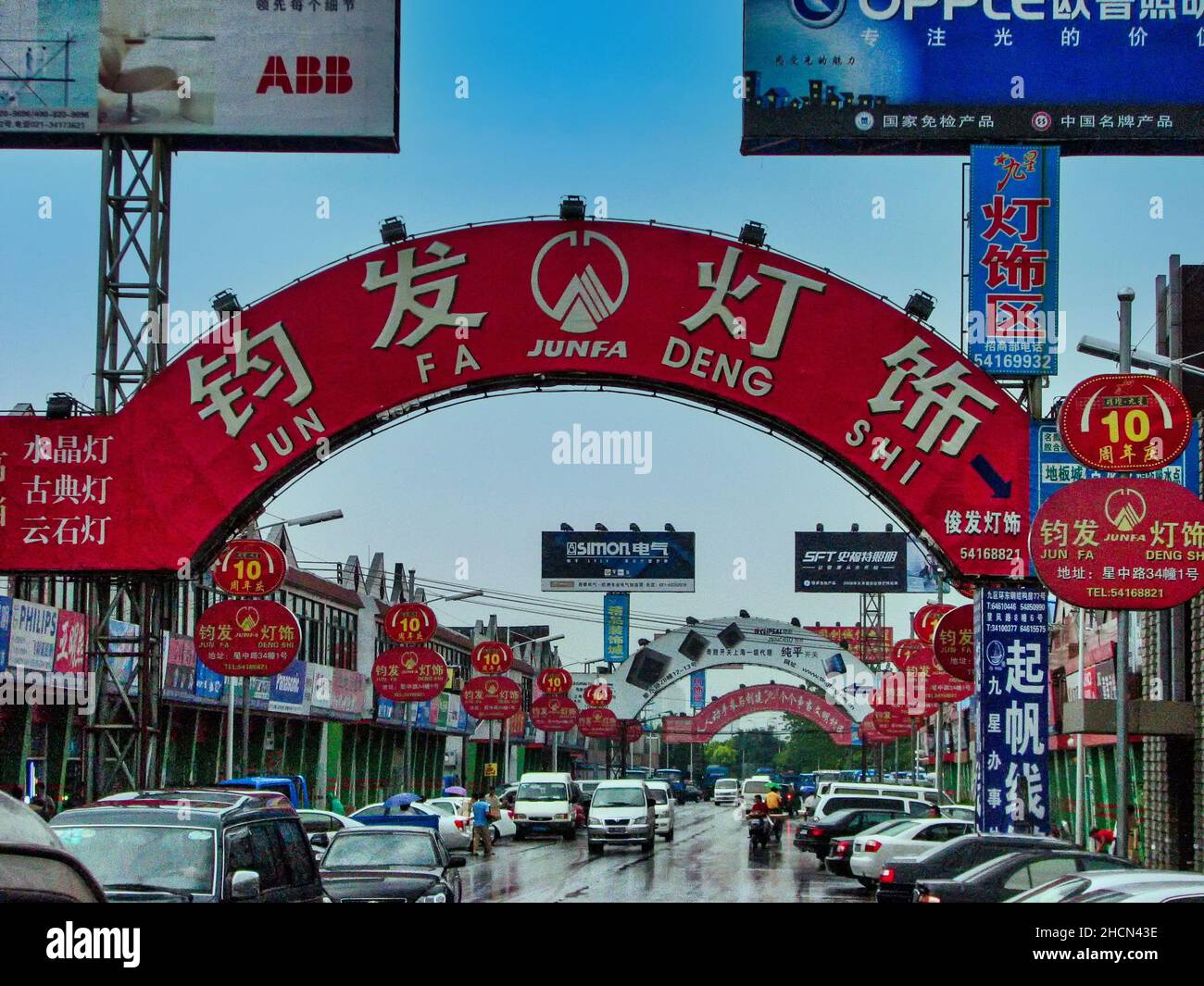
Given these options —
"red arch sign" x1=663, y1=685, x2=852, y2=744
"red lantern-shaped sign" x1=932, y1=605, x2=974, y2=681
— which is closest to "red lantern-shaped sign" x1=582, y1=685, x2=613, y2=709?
"red arch sign" x1=663, y1=685, x2=852, y2=744

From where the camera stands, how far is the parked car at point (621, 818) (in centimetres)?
4512

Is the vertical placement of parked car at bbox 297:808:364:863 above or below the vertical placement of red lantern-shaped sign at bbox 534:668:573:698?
below

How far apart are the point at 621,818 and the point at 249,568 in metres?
20.8

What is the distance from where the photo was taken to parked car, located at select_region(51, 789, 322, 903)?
11.8 metres

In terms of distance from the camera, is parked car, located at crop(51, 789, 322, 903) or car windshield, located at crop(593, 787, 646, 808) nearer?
parked car, located at crop(51, 789, 322, 903)

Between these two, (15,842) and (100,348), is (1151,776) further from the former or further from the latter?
(15,842)

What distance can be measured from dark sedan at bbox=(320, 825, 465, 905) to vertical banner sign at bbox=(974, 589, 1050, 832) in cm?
770

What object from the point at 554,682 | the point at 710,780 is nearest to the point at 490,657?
the point at 554,682

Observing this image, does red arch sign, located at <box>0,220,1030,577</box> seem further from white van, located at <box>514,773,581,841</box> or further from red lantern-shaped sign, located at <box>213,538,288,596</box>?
white van, located at <box>514,773,581,841</box>

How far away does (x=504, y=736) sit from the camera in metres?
69.0

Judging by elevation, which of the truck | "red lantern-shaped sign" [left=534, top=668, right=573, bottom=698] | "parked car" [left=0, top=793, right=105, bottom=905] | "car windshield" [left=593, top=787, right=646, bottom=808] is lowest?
the truck

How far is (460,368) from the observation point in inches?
978

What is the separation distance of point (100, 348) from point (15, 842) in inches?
868
